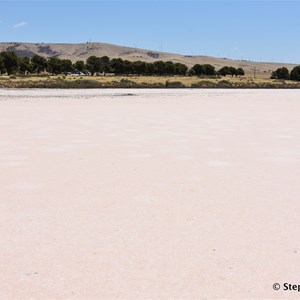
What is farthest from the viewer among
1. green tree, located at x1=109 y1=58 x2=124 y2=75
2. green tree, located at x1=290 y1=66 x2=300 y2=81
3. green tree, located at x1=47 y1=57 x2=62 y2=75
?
green tree, located at x1=109 y1=58 x2=124 y2=75

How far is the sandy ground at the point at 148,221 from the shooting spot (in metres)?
4.40

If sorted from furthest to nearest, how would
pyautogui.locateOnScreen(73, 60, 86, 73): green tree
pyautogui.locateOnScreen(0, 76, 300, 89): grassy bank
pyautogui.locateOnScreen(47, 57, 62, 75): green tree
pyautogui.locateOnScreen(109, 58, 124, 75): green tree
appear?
pyautogui.locateOnScreen(73, 60, 86, 73): green tree → pyautogui.locateOnScreen(109, 58, 124, 75): green tree → pyautogui.locateOnScreen(47, 57, 62, 75): green tree → pyautogui.locateOnScreen(0, 76, 300, 89): grassy bank

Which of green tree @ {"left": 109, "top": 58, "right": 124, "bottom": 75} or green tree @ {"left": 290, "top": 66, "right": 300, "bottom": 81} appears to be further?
green tree @ {"left": 109, "top": 58, "right": 124, "bottom": 75}

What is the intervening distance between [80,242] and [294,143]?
9610mm

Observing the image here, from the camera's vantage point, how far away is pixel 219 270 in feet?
15.2

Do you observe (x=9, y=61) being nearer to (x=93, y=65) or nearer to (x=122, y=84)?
(x=93, y=65)

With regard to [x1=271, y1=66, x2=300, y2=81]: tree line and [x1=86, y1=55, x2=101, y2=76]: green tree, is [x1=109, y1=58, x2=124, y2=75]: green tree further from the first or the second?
[x1=271, y1=66, x2=300, y2=81]: tree line

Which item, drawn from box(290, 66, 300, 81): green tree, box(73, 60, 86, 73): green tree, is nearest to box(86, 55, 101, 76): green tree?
box(73, 60, 86, 73): green tree

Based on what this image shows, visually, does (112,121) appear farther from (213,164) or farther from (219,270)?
(219,270)

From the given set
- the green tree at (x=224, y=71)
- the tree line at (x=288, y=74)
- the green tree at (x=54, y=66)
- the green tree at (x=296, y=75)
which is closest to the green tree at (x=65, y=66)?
the green tree at (x=54, y=66)

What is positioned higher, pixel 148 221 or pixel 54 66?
pixel 54 66

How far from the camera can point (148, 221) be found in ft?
20.4

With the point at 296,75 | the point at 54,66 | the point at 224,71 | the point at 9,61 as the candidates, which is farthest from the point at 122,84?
the point at 224,71

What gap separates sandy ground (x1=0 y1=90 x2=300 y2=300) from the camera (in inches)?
173
